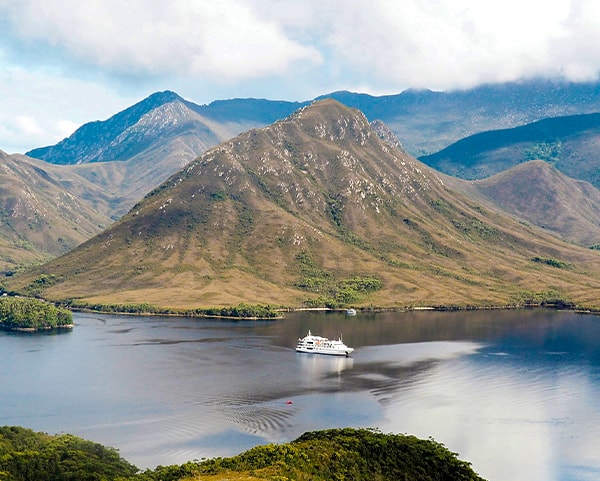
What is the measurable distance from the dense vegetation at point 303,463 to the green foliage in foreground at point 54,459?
17 cm

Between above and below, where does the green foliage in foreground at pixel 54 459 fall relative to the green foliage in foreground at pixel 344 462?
below

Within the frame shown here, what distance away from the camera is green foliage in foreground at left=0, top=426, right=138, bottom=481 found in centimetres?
12150

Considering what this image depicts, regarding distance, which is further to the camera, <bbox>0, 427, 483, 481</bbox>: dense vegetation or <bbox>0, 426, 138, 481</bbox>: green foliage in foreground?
<bbox>0, 426, 138, 481</bbox>: green foliage in foreground

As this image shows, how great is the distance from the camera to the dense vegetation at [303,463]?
367 feet

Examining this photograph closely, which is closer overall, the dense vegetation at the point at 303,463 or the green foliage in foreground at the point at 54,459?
the dense vegetation at the point at 303,463

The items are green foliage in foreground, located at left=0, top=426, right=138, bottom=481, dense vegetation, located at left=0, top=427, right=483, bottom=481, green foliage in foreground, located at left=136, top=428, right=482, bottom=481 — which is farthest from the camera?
green foliage in foreground, located at left=0, top=426, right=138, bottom=481

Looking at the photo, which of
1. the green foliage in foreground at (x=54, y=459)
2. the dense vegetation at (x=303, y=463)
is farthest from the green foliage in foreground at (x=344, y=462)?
the green foliage in foreground at (x=54, y=459)

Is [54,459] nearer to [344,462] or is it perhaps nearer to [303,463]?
[303,463]

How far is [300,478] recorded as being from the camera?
10706cm

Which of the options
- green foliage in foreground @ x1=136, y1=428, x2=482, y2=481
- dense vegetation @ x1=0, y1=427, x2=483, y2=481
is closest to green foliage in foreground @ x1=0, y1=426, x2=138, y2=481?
dense vegetation @ x1=0, y1=427, x2=483, y2=481

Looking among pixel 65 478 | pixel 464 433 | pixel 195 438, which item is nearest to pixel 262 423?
pixel 195 438

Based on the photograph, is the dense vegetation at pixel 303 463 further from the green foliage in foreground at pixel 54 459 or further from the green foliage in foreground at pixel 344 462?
the green foliage in foreground at pixel 54 459

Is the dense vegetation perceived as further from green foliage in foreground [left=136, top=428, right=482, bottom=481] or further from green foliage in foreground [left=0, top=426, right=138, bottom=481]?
green foliage in foreground [left=0, top=426, right=138, bottom=481]

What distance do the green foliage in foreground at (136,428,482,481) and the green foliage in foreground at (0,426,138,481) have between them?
11.9m
